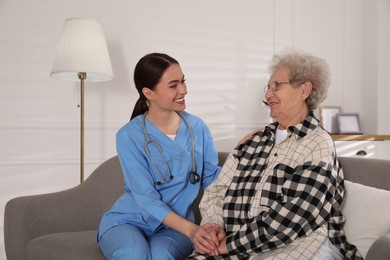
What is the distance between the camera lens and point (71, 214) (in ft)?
7.98

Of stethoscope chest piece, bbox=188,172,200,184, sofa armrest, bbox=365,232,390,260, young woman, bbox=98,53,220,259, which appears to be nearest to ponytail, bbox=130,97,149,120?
young woman, bbox=98,53,220,259

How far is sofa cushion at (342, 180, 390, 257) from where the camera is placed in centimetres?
161

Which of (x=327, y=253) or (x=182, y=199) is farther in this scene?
(x=182, y=199)

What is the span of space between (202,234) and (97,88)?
2075 millimetres

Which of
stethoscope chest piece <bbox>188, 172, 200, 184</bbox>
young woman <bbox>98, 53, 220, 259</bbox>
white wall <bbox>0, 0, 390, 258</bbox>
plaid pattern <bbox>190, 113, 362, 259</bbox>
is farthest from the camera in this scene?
white wall <bbox>0, 0, 390, 258</bbox>

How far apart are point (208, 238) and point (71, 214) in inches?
38.5

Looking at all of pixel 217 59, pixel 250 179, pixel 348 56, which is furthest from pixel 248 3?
pixel 250 179

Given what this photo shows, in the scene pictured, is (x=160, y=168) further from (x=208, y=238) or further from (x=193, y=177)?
(x=208, y=238)

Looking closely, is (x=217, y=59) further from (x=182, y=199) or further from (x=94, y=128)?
(x=182, y=199)

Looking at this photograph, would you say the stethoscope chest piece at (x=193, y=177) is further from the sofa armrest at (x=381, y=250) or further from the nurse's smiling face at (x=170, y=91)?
the sofa armrest at (x=381, y=250)

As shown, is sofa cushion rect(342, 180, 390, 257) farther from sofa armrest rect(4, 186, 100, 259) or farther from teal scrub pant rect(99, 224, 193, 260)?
sofa armrest rect(4, 186, 100, 259)

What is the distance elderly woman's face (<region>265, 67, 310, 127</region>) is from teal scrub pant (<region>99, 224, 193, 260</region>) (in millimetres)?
604

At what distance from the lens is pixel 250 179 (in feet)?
5.78

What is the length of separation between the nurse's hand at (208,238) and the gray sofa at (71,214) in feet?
1.48
